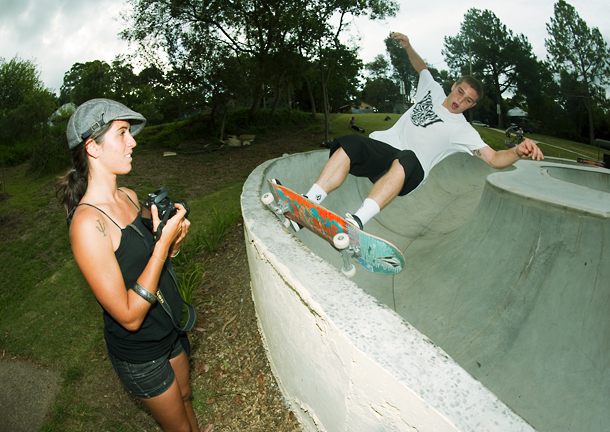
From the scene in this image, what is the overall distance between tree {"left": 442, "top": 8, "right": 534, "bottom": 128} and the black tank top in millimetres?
39560

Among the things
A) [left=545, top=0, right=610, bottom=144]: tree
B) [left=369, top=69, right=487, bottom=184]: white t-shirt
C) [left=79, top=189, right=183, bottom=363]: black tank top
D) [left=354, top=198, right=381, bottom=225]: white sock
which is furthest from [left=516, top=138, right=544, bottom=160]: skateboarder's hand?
[left=545, top=0, right=610, bottom=144]: tree

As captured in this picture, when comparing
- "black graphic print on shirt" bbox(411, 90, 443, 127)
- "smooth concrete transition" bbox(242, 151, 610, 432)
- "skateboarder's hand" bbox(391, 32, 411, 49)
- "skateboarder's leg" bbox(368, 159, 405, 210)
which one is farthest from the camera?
"skateboarder's hand" bbox(391, 32, 411, 49)

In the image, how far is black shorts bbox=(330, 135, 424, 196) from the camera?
12.0ft

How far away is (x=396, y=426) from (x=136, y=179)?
10.8 m

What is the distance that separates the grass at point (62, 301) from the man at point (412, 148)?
2167 millimetres

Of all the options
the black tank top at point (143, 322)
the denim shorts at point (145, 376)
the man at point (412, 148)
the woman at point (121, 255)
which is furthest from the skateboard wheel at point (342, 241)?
the denim shorts at point (145, 376)

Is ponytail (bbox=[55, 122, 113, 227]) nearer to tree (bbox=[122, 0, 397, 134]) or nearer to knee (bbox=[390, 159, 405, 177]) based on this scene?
knee (bbox=[390, 159, 405, 177])

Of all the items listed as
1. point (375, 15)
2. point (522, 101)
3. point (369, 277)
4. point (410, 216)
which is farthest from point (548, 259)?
point (522, 101)

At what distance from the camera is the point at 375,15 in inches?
671

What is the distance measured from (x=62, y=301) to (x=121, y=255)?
4299 mm

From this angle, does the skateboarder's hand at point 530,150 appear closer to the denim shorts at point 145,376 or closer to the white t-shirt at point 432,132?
the white t-shirt at point 432,132

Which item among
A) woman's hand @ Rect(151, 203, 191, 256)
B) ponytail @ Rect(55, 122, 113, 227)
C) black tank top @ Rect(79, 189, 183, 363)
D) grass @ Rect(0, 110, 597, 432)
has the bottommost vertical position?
grass @ Rect(0, 110, 597, 432)

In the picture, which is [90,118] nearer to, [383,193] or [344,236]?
[344,236]

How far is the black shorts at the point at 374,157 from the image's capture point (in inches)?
144
